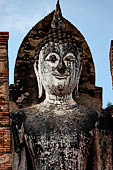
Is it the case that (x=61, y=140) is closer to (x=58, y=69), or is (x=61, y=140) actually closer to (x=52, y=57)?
(x=58, y=69)

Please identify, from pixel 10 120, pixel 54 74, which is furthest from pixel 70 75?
pixel 10 120

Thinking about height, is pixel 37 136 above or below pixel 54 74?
below

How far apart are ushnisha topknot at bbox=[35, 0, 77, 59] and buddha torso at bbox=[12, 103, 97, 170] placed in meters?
0.94

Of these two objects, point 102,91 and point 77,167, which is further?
point 102,91

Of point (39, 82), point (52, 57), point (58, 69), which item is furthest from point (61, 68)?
point (39, 82)

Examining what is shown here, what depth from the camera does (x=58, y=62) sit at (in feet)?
46.8

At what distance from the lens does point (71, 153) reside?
45.6ft

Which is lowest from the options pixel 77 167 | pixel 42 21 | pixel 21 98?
pixel 77 167

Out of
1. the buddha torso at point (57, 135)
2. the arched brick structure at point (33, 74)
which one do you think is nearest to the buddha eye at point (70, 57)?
the arched brick structure at point (33, 74)

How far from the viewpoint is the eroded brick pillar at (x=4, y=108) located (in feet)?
48.6

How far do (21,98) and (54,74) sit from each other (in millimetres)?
832

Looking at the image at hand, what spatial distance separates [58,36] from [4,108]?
4.91 feet

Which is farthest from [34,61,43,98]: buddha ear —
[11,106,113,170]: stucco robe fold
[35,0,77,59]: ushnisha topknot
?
[11,106,113,170]: stucco robe fold

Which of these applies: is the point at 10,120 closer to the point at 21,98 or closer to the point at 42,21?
the point at 21,98
